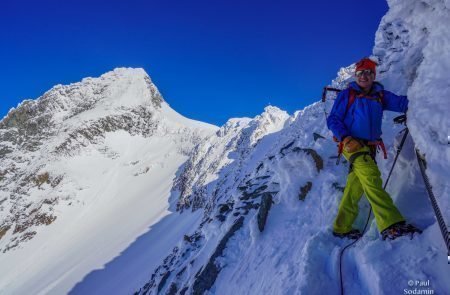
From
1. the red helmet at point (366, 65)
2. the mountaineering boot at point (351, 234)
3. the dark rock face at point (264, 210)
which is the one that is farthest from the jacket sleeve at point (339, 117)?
the dark rock face at point (264, 210)

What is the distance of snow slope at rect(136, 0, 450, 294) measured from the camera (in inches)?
183

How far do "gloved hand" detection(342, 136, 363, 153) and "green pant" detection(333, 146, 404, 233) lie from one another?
92 mm

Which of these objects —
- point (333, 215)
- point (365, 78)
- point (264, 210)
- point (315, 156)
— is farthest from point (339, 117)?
point (315, 156)

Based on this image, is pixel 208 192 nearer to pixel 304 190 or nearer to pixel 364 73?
pixel 304 190

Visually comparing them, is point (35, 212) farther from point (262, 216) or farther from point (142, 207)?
point (262, 216)

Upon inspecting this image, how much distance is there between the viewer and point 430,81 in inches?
217

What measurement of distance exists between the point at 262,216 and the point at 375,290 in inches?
232

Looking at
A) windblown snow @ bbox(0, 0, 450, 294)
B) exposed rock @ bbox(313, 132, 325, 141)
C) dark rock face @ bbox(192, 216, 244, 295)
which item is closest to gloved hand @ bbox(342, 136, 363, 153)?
windblown snow @ bbox(0, 0, 450, 294)

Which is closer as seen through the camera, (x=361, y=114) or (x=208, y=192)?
(x=361, y=114)

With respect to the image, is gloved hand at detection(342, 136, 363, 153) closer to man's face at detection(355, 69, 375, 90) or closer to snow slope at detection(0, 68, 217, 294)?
man's face at detection(355, 69, 375, 90)

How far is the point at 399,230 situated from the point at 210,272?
6316 mm

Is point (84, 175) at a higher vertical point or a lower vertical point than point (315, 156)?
higher

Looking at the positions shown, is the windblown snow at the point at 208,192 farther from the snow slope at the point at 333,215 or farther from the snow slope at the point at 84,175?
the snow slope at the point at 84,175

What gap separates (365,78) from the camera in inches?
244
